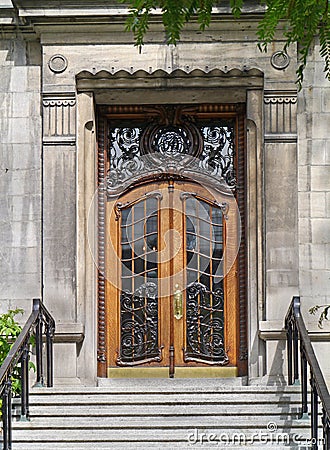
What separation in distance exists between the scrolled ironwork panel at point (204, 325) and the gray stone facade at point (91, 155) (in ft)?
1.67

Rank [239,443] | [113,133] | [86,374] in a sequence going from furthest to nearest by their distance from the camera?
[113,133] → [86,374] → [239,443]

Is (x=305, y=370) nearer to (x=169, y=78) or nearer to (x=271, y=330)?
(x=271, y=330)

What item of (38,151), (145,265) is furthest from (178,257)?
(38,151)

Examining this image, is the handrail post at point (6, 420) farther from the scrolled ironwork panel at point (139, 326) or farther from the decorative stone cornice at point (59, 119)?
the decorative stone cornice at point (59, 119)

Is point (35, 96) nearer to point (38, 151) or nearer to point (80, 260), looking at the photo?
point (38, 151)

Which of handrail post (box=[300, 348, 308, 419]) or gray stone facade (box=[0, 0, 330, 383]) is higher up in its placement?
gray stone facade (box=[0, 0, 330, 383])

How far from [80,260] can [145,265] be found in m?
0.84

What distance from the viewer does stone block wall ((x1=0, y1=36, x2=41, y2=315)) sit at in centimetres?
1089

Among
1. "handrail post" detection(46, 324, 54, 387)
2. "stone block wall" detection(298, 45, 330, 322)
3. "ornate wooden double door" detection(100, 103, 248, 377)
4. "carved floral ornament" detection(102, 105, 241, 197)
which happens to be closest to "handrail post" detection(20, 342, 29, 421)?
"handrail post" detection(46, 324, 54, 387)

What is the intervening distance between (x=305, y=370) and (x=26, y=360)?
2.50 meters

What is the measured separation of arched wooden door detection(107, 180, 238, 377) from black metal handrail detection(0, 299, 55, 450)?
112cm

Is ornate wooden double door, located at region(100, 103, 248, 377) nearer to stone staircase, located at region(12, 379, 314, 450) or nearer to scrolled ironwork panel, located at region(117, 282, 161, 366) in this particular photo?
scrolled ironwork panel, located at region(117, 282, 161, 366)

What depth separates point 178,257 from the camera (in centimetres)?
1131

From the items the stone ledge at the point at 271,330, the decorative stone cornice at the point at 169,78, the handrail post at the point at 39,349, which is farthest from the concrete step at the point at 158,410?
the decorative stone cornice at the point at 169,78
